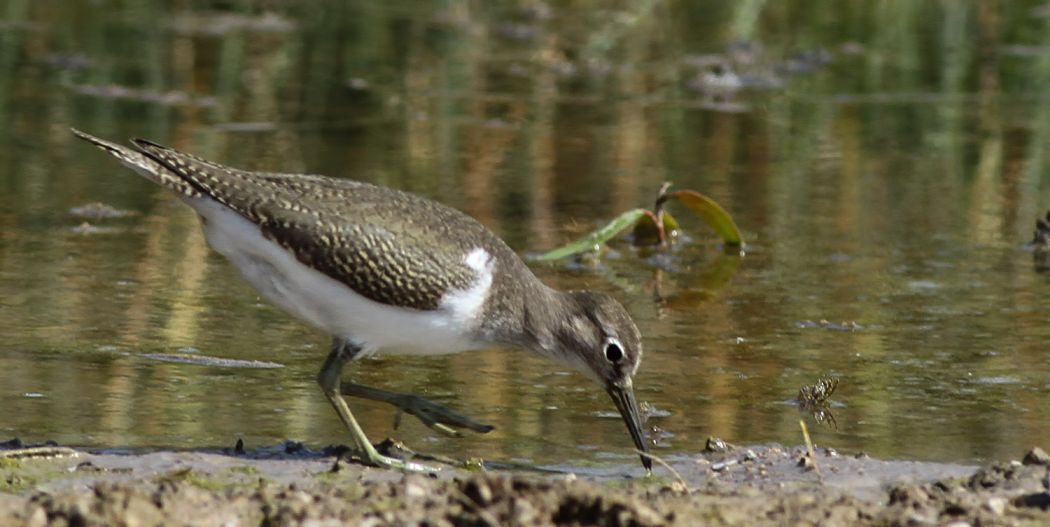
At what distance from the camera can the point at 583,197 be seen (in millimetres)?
10578

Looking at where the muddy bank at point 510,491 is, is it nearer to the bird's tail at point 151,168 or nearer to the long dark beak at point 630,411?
the long dark beak at point 630,411

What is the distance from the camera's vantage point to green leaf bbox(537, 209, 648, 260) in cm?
898

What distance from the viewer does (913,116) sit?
42.3 ft

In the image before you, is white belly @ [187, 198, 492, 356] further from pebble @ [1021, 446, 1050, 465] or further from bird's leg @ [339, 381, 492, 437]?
pebble @ [1021, 446, 1050, 465]

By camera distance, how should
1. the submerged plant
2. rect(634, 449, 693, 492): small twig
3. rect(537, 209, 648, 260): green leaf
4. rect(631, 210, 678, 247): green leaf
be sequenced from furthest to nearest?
1. rect(631, 210, 678, 247): green leaf
2. rect(537, 209, 648, 260): green leaf
3. the submerged plant
4. rect(634, 449, 693, 492): small twig

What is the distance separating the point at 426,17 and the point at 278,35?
156cm

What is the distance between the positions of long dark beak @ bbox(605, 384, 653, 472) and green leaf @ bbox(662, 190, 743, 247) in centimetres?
275

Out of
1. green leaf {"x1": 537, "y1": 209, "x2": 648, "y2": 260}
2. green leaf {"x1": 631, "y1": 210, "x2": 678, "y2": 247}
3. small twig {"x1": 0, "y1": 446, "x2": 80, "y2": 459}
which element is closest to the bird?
small twig {"x1": 0, "y1": 446, "x2": 80, "y2": 459}

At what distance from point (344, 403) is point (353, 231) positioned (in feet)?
1.93

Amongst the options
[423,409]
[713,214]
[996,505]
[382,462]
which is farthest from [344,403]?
[713,214]

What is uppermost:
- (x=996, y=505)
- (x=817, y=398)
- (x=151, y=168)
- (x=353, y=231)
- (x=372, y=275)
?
(x=151, y=168)

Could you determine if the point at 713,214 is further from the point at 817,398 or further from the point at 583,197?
the point at 817,398

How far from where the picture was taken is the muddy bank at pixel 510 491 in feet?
16.9

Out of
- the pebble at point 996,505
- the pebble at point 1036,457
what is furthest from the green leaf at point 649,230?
the pebble at point 996,505
